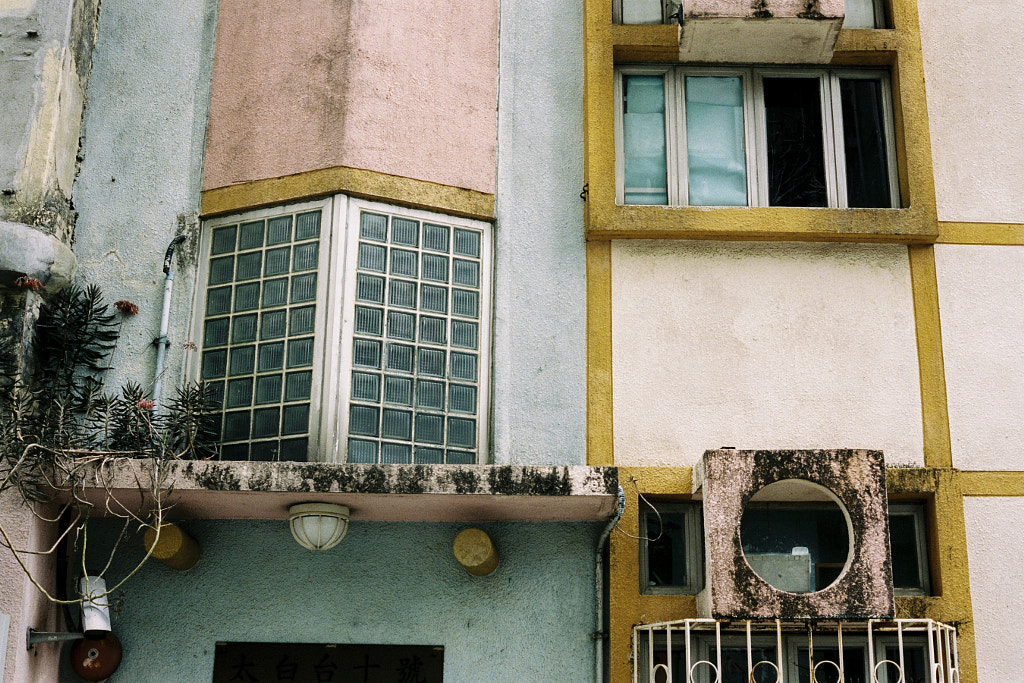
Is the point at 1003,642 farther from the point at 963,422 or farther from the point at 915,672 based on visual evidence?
the point at 963,422

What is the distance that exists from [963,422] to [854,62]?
10.3ft

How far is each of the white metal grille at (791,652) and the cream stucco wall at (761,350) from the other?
1274 millimetres

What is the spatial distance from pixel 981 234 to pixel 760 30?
7.78 feet

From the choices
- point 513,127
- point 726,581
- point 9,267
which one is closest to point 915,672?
point 726,581

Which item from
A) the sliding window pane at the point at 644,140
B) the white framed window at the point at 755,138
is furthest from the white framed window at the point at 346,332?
the white framed window at the point at 755,138

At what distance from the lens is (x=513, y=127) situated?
31.6 ft

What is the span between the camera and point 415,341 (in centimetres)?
888

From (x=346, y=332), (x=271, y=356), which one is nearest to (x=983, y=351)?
(x=346, y=332)

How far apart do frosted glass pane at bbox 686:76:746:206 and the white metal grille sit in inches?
134

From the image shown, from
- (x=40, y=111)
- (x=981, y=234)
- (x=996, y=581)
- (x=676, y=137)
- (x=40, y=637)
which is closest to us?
(x=40, y=637)

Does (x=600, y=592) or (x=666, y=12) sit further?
(x=666, y=12)

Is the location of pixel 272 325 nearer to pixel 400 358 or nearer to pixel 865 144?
pixel 400 358

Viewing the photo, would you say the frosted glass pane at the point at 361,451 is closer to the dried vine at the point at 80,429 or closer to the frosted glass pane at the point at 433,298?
the dried vine at the point at 80,429

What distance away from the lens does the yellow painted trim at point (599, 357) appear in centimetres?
880
